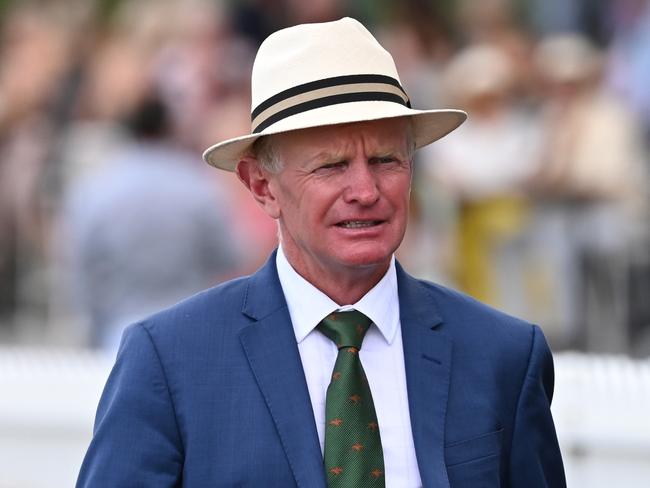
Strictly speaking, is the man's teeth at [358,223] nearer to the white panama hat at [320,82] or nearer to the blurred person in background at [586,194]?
the white panama hat at [320,82]

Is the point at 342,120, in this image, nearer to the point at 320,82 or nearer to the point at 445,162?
the point at 320,82

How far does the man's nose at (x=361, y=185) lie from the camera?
286 cm

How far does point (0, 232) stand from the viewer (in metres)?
10.3

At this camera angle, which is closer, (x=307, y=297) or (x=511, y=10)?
(x=307, y=297)

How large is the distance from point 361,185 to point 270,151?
10.7 inches

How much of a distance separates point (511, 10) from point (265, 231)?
1953 millimetres

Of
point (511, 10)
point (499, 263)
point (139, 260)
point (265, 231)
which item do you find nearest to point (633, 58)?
point (511, 10)

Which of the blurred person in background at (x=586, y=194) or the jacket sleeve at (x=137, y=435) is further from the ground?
the blurred person in background at (x=586, y=194)

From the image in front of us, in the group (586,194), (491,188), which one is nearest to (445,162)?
(491,188)

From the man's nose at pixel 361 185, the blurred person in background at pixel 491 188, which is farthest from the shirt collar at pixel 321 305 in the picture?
the blurred person in background at pixel 491 188

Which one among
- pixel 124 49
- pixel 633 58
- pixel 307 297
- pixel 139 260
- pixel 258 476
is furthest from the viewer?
pixel 124 49

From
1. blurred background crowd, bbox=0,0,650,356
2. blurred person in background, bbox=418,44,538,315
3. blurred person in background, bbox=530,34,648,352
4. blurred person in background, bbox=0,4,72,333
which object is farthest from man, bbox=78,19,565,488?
blurred person in background, bbox=0,4,72,333

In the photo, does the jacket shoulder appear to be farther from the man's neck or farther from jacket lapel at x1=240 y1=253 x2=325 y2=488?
jacket lapel at x1=240 y1=253 x2=325 y2=488

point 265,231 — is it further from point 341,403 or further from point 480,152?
point 341,403
